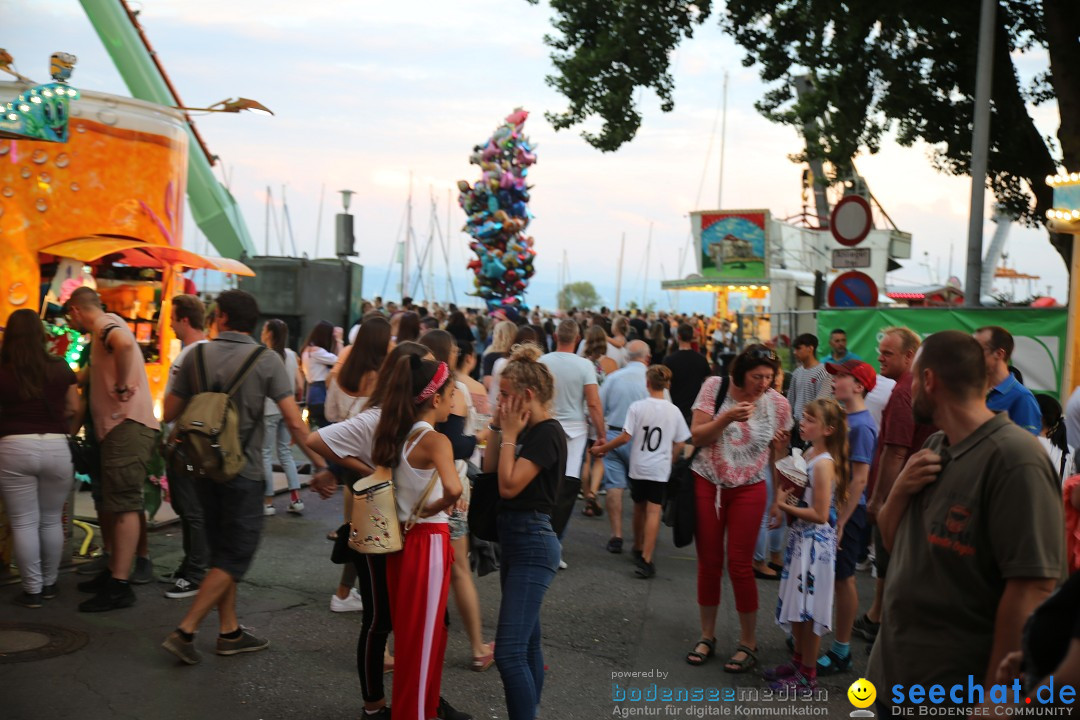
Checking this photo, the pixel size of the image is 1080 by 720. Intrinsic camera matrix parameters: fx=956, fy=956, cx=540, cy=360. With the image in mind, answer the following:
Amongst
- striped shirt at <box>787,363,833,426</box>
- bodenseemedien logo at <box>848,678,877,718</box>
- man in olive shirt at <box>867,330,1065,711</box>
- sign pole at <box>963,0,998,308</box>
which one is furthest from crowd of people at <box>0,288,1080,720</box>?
sign pole at <box>963,0,998,308</box>

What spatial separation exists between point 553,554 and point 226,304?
8.58 feet

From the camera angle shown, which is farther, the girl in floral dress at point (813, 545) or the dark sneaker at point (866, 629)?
the dark sneaker at point (866, 629)

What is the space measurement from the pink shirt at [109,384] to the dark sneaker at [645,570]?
4051 millimetres

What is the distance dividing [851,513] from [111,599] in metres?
4.76

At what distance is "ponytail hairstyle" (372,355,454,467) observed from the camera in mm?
4297

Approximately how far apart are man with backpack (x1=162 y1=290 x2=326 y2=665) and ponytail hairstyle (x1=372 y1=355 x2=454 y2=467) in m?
0.95

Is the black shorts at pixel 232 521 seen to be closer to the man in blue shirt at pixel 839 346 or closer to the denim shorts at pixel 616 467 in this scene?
the denim shorts at pixel 616 467

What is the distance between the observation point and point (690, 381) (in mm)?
11086

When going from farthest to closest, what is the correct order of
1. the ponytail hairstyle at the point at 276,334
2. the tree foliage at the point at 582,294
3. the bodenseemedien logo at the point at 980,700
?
the tree foliage at the point at 582,294 → the ponytail hairstyle at the point at 276,334 → the bodenseemedien logo at the point at 980,700

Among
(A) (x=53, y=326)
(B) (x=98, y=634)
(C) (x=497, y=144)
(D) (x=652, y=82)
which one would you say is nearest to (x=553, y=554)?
(B) (x=98, y=634)

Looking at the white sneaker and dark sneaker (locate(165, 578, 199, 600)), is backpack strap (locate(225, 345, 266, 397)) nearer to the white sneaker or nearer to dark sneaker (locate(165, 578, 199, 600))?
the white sneaker

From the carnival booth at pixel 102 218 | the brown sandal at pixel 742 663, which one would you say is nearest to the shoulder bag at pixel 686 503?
the brown sandal at pixel 742 663

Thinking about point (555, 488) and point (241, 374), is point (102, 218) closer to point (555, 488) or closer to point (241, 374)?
point (241, 374)

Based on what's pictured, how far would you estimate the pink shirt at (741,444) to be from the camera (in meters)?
5.85
